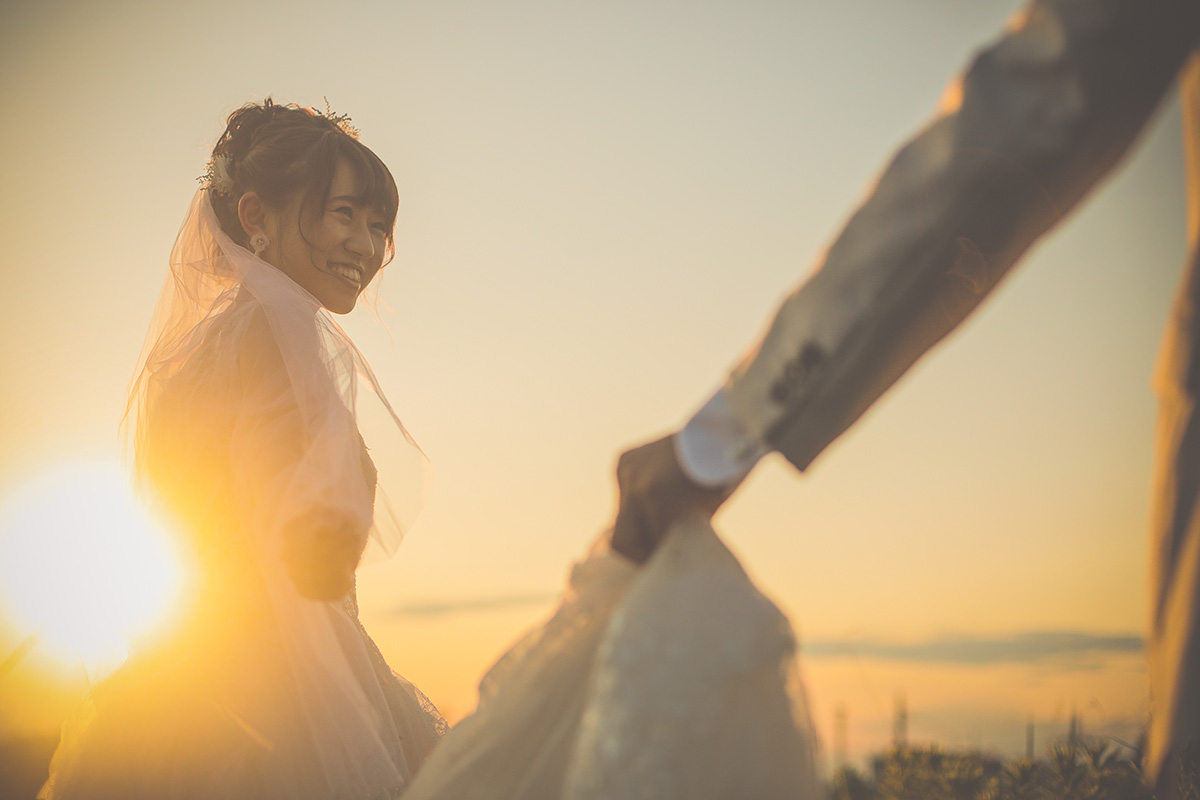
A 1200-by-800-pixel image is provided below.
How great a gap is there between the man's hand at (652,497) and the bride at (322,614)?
58mm

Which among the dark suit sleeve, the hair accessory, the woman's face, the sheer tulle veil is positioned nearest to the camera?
the dark suit sleeve

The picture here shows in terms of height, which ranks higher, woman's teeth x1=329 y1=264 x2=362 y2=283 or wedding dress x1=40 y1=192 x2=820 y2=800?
woman's teeth x1=329 y1=264 x2=362 y2=283

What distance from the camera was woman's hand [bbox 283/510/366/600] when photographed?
6.44ft

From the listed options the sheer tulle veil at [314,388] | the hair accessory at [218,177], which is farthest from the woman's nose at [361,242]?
the hair accessory at [218,177]

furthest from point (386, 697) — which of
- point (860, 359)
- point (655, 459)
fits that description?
point (860, 359)

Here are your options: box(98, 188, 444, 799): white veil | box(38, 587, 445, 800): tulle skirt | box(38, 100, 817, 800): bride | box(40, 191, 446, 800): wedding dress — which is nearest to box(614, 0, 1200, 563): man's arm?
box(38, 100, 817, 800): bride

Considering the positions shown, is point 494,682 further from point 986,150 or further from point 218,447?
point 986,150

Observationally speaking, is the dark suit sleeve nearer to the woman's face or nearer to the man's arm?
the man's arm

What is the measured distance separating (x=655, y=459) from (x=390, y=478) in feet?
4.51

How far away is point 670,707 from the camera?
133cm

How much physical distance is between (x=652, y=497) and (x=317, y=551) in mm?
946

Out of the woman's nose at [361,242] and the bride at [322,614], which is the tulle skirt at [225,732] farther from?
the woman's nose at [361,242]

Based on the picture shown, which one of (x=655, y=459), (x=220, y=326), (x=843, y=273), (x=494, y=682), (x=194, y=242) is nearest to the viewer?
(x=843, y=273)

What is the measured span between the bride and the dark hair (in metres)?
0.01
